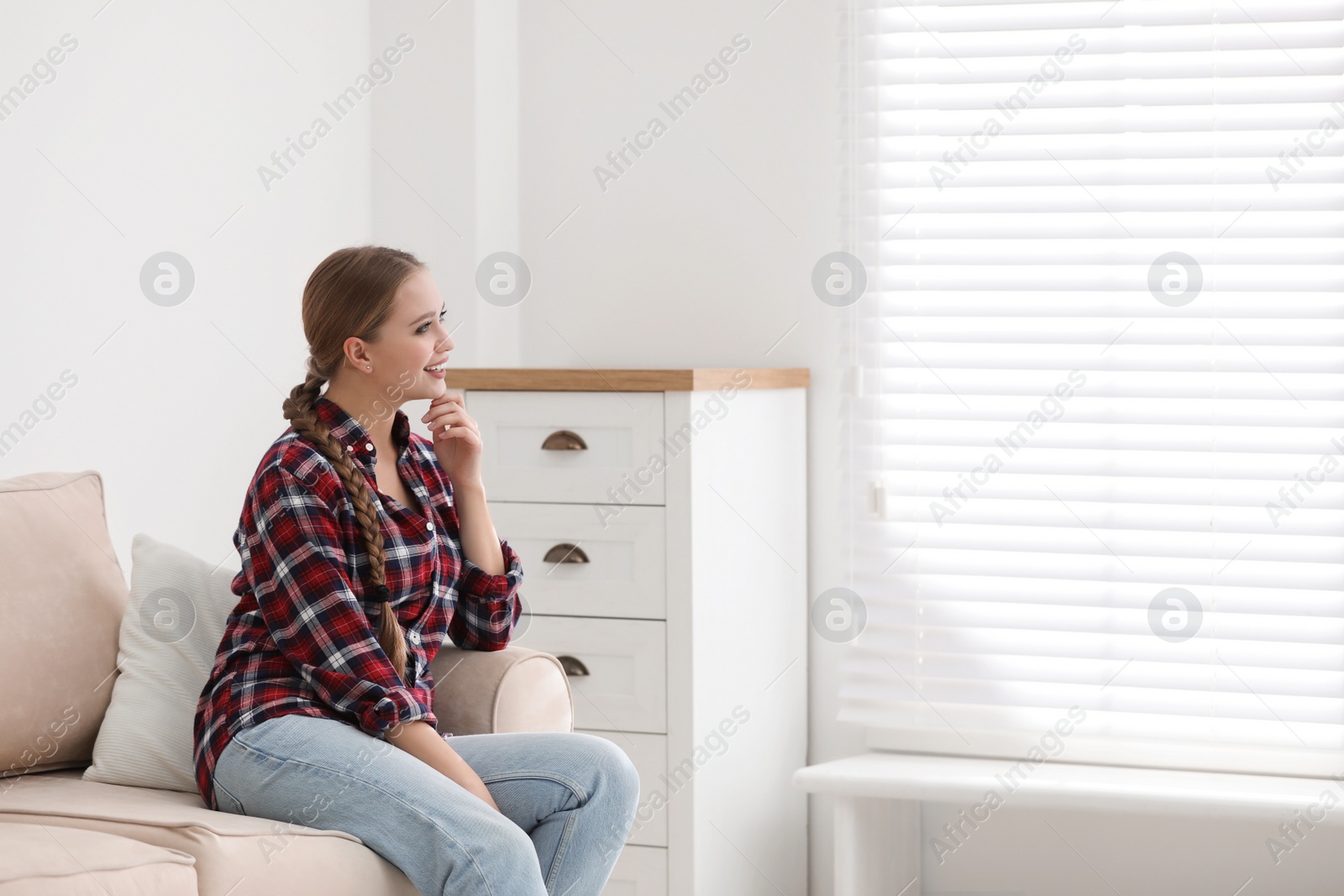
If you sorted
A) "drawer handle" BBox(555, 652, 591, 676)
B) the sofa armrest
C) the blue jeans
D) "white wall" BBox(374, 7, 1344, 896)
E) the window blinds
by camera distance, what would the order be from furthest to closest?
1. "white wall" BBox(374, 7, 1344, 896)
2. the window blinds
3. "drawer handle" BBox(555, 652, 591, 676)
4. the sofa armrest
5. the blue jeans

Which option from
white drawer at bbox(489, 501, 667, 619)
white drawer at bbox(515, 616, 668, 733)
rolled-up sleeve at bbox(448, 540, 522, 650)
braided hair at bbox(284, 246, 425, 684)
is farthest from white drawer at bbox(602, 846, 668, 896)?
braided hair at bbox(284, 246, 425, 684)

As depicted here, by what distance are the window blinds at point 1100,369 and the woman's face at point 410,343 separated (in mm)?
1087

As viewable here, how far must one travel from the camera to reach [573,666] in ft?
7.04

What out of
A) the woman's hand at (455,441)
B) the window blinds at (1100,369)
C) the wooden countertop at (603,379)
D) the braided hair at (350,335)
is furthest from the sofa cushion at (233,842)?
the window blinds at (1100,369)

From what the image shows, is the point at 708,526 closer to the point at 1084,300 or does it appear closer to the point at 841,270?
the point at 841,270

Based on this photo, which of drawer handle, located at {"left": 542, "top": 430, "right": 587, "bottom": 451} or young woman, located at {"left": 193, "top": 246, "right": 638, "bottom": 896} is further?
drawer handle, located at {"left": 542, "top": 430, "right": 587, "bottom": 451}

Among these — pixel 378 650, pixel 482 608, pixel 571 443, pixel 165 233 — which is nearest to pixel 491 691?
pixel 482 608

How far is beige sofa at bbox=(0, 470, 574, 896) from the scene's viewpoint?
1204mm

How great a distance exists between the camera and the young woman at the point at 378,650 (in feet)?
4.50

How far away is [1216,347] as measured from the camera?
7.52ft

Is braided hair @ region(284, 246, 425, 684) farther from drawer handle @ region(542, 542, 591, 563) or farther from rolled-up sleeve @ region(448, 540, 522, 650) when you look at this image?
drawer handle @ region(542, 542, 591, 563)

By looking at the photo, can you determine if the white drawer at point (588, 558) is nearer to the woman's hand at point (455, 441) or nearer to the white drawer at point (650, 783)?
the white drawer at point (650, 783)

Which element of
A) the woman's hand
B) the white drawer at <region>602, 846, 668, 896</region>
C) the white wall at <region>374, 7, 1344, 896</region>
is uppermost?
the white wall at <region>374, 7, 1344, 896</region>

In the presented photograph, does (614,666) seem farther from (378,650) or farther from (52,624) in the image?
(52,624)
